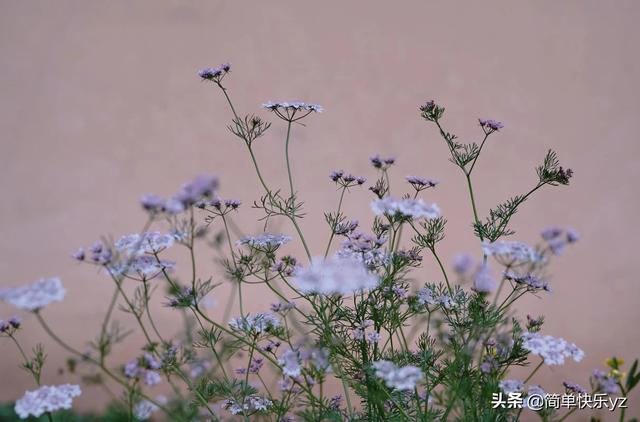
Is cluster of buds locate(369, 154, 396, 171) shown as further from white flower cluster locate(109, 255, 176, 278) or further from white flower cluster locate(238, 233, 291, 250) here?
white flower cluster locate(109, 255, 176, 278)

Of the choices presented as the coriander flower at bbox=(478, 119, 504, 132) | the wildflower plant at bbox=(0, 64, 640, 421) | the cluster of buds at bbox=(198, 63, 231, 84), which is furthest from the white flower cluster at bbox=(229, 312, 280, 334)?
the coriander flower at bbox=(478, 119, 504, 132)

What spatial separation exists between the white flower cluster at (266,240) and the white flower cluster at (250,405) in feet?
1.36

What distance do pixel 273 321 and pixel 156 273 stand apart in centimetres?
32

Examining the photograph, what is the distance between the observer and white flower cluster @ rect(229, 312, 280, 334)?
1.64m

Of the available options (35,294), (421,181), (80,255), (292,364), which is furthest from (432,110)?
(35,294)

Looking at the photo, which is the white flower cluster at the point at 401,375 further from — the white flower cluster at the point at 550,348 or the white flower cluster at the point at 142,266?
the white flower cluster at the point at 142,266

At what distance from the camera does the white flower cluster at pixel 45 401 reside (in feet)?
4.41

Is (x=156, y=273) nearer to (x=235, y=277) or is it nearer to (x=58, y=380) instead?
(x=235, y=277)

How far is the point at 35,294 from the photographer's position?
3.99ft

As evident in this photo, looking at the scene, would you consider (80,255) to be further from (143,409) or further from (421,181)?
(421,181)

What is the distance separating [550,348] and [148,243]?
0.92 m

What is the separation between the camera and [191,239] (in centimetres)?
136

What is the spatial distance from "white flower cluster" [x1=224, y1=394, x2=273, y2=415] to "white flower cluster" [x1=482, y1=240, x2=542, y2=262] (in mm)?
773

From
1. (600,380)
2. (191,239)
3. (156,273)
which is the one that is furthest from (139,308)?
(600,380)
